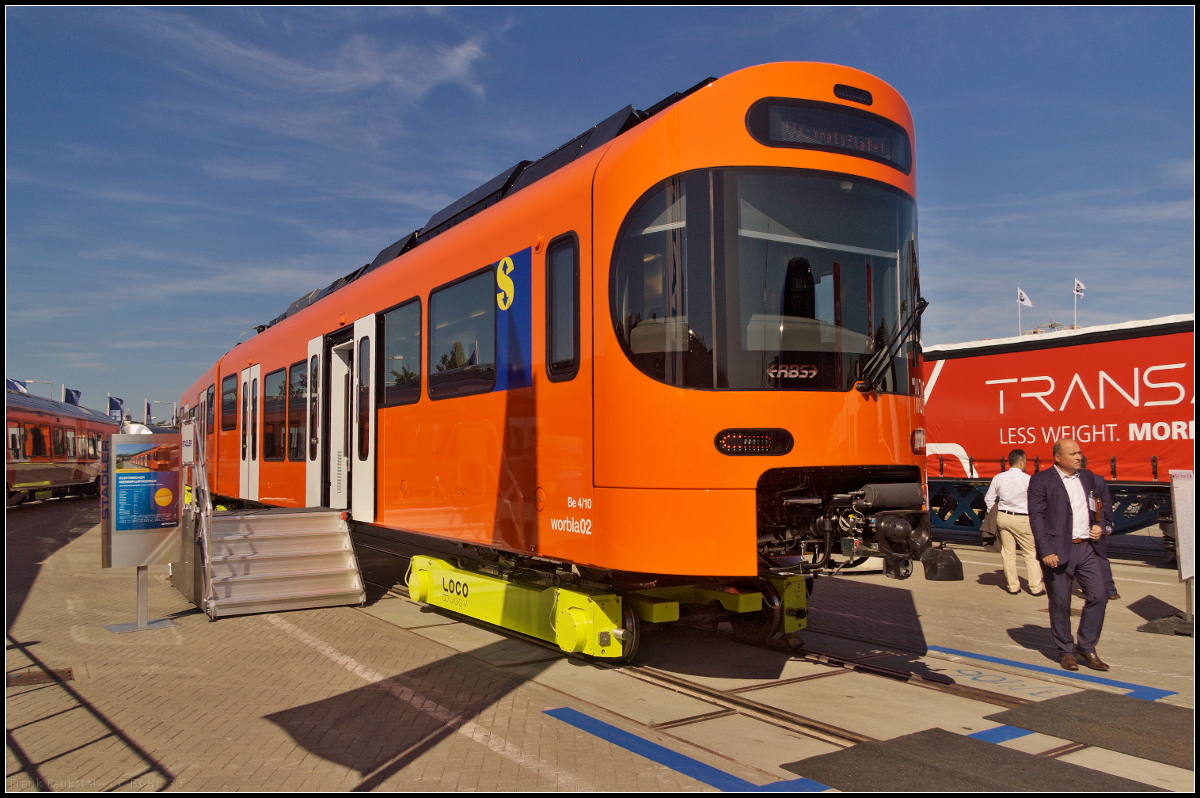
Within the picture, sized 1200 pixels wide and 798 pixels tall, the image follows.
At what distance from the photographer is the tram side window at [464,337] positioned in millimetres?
7152

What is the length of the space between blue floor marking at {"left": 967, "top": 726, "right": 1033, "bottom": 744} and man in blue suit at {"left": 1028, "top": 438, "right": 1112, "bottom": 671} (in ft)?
6.53

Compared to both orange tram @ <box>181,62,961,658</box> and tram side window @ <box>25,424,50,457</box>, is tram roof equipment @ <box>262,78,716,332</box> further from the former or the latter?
tram side window @ <box>25,424,50,457</box>

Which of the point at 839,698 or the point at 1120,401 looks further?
the point at 1120,401

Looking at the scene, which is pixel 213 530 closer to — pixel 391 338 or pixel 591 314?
pixel 391 338

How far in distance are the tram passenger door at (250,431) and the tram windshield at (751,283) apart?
10.2 m

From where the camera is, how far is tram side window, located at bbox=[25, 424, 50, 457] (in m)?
27.9

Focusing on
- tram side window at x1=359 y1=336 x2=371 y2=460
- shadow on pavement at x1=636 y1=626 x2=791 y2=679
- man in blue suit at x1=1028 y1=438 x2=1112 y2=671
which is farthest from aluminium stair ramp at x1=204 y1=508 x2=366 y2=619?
man in blue suit at x1=1028 y1=438 x2=1112 y2=671

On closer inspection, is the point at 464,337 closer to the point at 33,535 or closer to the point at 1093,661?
the point at 1093,661

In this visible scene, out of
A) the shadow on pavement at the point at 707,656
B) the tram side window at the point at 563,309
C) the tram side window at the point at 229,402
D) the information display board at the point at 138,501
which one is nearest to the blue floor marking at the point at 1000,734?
the shadow on pavement at the point at 707,656

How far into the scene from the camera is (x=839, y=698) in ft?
19.0

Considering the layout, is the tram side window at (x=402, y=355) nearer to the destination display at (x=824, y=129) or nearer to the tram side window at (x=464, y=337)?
the tram side window at (x=464, y=337)

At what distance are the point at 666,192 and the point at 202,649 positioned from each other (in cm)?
546

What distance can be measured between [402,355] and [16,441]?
24076mm

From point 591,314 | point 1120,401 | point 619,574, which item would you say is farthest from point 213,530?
point 1120,401
